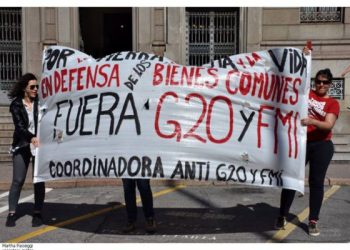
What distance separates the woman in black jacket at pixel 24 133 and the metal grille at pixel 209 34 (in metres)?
7.09

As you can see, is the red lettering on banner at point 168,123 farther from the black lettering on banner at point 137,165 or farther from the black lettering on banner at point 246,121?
the black lettering on banner at point 246,121

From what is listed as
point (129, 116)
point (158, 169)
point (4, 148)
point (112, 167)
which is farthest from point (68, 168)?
point (4, 148)

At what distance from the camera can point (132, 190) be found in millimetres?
5117

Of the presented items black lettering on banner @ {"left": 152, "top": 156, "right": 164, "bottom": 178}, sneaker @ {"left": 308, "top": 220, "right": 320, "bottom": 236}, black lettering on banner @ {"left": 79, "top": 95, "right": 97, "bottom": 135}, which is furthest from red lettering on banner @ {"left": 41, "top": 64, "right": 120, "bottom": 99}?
sneaker @ {"left": 308, "top": 220, "right": 320, "bottom": 236}

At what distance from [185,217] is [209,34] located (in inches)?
280

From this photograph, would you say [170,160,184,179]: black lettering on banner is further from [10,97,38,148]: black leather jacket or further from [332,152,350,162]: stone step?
[332,152,350,162]: stone step

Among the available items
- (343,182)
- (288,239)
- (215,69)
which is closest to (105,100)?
(215,69)

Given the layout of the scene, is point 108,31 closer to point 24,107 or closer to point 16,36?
point 16,36

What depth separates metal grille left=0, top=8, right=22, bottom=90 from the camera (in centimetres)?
1202

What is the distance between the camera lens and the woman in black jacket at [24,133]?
207 inches

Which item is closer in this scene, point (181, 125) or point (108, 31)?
point (181, 125)

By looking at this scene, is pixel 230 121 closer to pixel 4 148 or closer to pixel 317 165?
pixel 317 165

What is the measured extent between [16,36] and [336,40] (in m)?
7.68

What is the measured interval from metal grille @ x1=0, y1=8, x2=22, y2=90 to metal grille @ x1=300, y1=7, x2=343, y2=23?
687 centimetres
